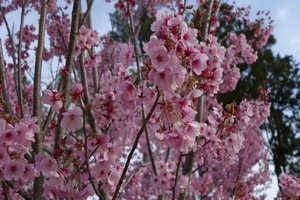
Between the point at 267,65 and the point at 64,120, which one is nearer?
the point at 64,120

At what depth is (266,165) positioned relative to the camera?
10867 millimetres

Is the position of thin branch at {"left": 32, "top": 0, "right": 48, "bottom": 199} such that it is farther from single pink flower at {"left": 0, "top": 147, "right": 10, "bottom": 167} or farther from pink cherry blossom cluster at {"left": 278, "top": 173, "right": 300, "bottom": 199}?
pink cherry blossom cluster at {"left": 278, "top": 173, "right": 300, "bottom": 199}

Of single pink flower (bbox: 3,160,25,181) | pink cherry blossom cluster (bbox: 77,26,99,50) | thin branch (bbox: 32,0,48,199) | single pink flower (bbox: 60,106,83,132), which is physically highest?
pink cherry blossom cluster (bbox: 77,26,99,50)

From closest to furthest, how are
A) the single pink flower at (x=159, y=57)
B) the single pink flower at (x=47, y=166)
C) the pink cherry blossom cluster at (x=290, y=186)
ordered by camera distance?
the single pink flower at (x=159, y=57) < the single pink flower at (x=47, y=166) < the pink cherry blossom cluster at (x=290, y=186)

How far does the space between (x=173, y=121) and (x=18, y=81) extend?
1635 mm

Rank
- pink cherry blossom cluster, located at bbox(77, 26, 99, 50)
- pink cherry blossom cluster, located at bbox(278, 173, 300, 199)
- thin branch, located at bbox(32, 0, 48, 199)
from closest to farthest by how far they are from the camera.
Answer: thin branch, located at bbox(32, 0, 48, 199) < pink cherry blossom cluster, located at bbox(77, 26, 99, 50) < pink cherry blossom cluster, located at bbox(278, 173, 300, 199)

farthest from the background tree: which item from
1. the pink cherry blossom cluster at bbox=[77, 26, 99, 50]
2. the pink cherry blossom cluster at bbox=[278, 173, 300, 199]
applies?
the pink cherry blossom cluster at bbox=[77, 26, 99, 50]

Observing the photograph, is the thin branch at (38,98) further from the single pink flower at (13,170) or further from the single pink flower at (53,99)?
the single pink flower at (53,99)

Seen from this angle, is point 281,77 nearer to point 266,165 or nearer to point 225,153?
point 266,165

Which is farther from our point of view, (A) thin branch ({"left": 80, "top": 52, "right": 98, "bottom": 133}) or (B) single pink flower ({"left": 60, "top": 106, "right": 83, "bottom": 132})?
(A) thin branch ({"left": 80, "top": 52, "right": 98, "bottom": 133})

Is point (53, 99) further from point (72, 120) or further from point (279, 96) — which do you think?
point (279, 96)

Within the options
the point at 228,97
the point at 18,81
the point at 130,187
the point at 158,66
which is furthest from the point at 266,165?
the point at 158,66

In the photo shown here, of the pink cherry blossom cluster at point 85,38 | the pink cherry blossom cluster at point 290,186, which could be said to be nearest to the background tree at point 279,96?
the pink cherry blossom cluster at point 290,186

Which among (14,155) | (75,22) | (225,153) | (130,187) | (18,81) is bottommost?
(14,155)
